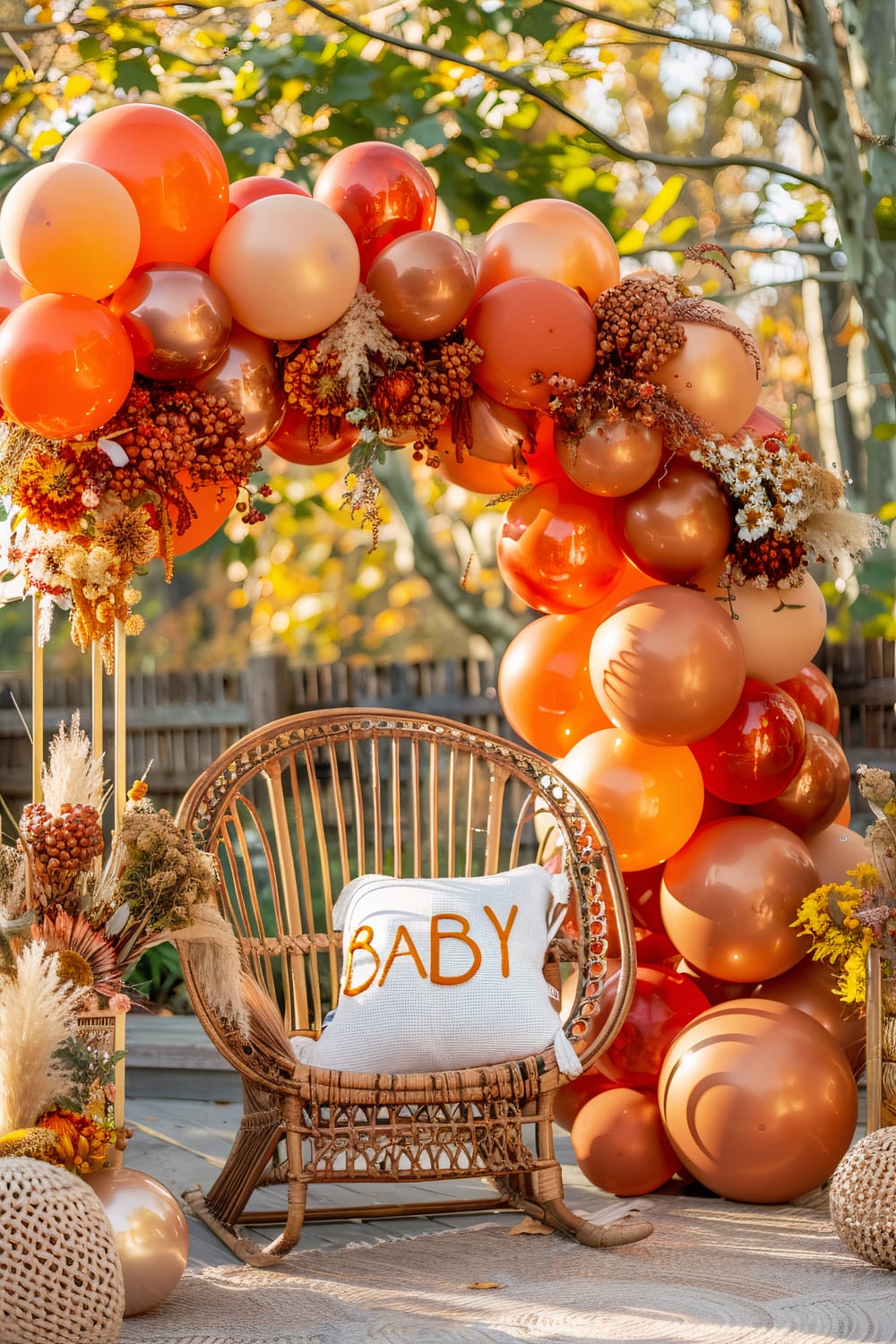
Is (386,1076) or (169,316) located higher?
(169,316)

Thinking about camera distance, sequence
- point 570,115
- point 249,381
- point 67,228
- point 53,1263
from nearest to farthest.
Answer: point 53,1263 → point 67,228 → point 249,381 → point 570,115

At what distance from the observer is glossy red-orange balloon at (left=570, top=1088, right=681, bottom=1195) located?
8.82 ft

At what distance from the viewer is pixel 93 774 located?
2.18 m

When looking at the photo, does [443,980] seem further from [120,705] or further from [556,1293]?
[120,705]

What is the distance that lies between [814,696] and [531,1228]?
4.43 ft

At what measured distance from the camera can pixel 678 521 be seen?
106 inches

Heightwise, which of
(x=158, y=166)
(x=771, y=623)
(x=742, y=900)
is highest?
(x=158, y=166)

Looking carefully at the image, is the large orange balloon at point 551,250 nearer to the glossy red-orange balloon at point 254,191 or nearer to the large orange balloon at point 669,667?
the glossy red-orange balloon at point 254,191

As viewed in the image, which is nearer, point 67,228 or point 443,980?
point 67,228

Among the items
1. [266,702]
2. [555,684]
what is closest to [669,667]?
[555,684]

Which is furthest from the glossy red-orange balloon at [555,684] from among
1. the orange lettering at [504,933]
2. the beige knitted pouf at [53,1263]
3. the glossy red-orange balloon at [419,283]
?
the beige knitted pouf at [53,1263]

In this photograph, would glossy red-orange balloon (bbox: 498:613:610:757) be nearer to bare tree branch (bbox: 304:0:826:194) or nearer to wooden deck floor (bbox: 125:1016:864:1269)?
wooden deck floor (bbox: 125:1016:864:1269)

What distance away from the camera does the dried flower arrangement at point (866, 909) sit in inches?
94.5

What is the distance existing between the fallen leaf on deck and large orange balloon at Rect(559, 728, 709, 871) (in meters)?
0.73
